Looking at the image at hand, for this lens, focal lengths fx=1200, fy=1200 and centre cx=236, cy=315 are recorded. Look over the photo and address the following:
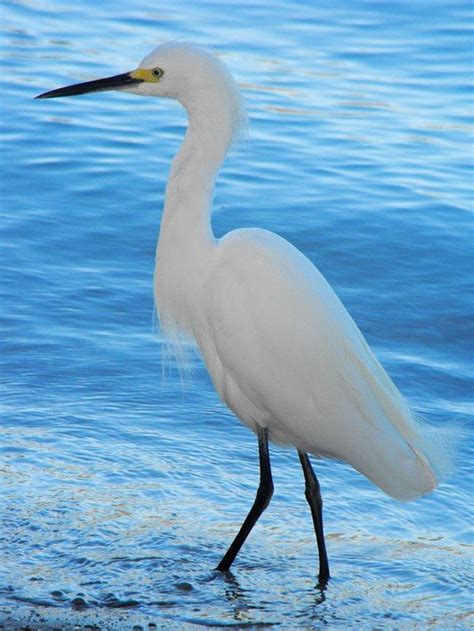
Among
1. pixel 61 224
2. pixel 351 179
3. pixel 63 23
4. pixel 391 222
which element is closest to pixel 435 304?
pixel 391 222

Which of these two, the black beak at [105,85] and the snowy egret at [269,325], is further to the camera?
the black beak at [105,85]

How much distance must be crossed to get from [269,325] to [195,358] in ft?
5.35

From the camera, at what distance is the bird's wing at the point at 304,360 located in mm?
3324

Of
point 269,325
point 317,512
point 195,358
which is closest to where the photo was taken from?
point 269,325

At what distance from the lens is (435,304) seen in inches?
224

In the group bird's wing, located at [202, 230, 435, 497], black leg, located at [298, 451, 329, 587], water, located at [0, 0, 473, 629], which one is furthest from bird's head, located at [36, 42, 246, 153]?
→ water, located at [0, 0, 473, 629]

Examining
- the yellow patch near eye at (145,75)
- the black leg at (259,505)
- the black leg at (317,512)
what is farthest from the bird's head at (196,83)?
the black leg at (317,512)

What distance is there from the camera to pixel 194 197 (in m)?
3.40

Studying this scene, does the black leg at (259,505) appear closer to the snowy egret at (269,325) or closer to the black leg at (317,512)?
the snowy egret at (269,325)

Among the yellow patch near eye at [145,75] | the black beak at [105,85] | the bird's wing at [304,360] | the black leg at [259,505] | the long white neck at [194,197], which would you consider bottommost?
the black leg at [259,505]

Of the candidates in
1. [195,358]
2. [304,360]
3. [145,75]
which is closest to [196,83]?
[145,75]

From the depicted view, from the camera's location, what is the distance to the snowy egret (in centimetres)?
333

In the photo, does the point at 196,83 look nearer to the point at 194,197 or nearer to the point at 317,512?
the point at 194,197

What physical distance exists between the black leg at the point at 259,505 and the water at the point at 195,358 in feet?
0.17
